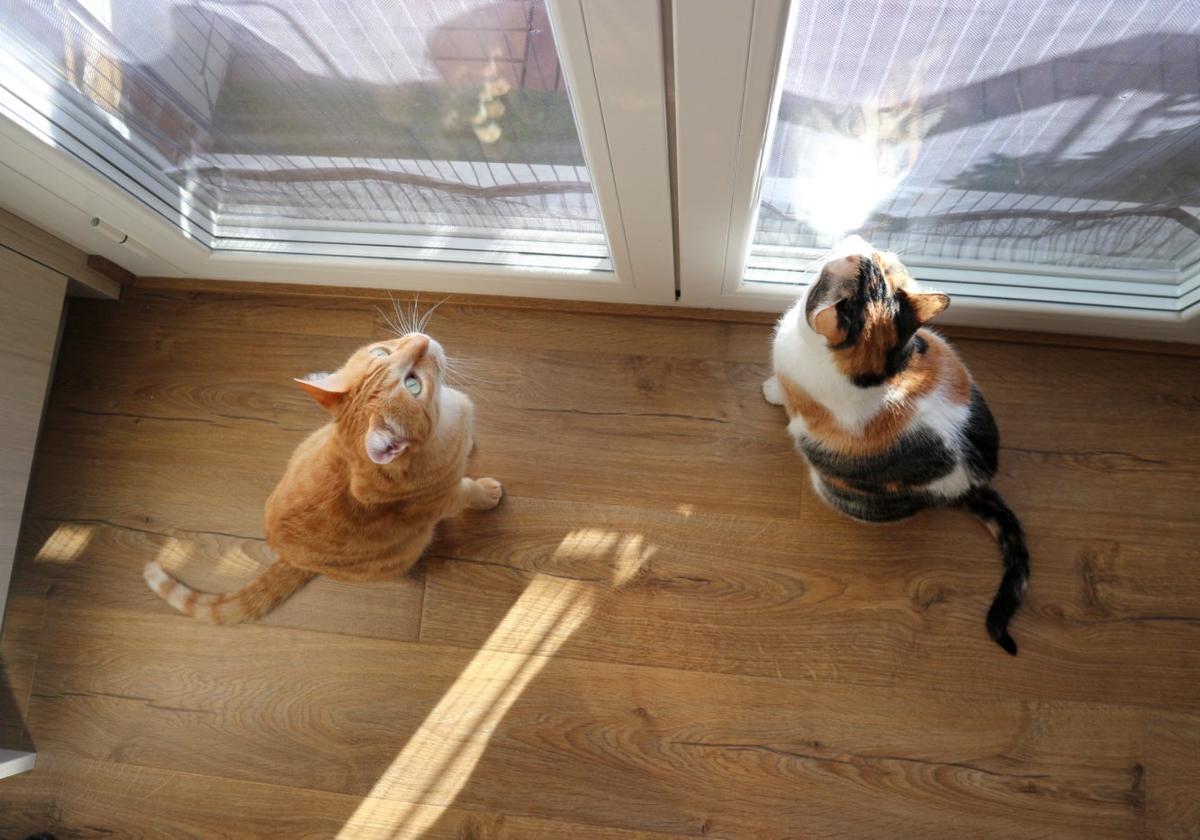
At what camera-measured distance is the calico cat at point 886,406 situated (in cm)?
113

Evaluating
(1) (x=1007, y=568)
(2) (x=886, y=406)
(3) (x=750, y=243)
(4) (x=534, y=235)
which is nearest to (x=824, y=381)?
(2) (x=886, y=406)

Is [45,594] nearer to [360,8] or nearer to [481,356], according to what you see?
[481,356]

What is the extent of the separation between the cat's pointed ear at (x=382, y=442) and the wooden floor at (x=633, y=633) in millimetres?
496

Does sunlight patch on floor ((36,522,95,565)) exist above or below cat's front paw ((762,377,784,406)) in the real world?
below

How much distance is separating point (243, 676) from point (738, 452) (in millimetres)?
1145

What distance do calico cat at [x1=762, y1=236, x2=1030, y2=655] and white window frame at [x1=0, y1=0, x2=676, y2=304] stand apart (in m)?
0.33

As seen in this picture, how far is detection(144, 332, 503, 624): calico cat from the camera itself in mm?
1188

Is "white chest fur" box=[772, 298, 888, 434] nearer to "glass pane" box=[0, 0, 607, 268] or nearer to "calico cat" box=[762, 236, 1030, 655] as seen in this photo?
"calico cat" box=[762, 236, 1030, 655]

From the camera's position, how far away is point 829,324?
1.09m

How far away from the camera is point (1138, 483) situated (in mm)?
1552

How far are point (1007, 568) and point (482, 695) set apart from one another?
3.48 ft

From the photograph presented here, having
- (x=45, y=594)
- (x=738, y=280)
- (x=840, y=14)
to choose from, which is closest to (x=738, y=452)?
(x=738, y=280)

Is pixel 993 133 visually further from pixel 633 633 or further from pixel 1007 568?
pixel 633 633

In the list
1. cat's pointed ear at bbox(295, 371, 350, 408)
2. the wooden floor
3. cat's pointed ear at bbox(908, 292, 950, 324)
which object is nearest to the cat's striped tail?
the wooden floor
